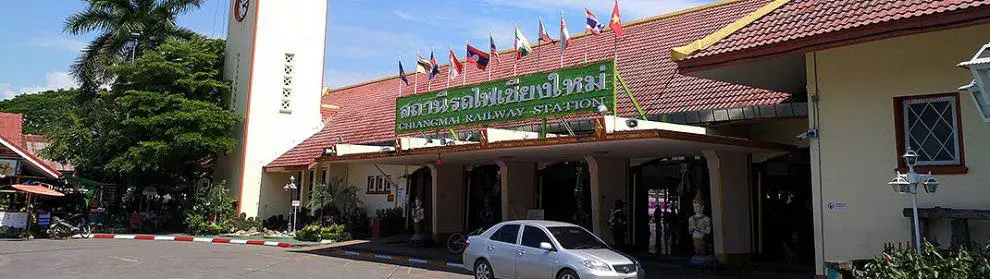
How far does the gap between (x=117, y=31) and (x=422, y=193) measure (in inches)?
731

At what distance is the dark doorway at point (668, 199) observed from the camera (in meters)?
17.9

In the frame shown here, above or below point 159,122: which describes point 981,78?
below

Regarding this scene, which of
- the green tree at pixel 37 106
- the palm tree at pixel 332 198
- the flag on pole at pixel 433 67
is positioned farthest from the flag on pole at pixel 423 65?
the green tree at pixel 37 106

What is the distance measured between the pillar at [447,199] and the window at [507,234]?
896 cm

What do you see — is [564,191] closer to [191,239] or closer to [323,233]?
[323,233]

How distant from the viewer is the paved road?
47.4ft

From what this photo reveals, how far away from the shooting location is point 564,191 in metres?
21.5

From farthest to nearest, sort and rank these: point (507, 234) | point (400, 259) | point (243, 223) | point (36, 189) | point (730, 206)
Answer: point (243, 223), point (36, 189), point (400, 259), point (730, 206), point (507, 234)

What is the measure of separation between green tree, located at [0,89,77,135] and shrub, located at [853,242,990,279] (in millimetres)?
74816

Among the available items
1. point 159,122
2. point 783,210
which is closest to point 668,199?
point 783,210

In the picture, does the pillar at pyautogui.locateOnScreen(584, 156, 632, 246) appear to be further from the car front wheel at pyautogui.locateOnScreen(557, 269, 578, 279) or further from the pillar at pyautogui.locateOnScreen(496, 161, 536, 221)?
the car front wheel at pyautogui.locateOnScreen(557, 269, 578, 279)

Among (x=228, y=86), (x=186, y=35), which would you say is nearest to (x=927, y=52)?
(x=228, y=86)

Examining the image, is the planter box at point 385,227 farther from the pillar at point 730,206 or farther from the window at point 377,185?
the pillar at point 730,206

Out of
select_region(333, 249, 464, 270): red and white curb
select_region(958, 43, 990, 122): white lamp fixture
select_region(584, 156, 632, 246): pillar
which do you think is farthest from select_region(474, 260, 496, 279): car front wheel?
select_region(958, 43, 990, 122): white lamp fixture
